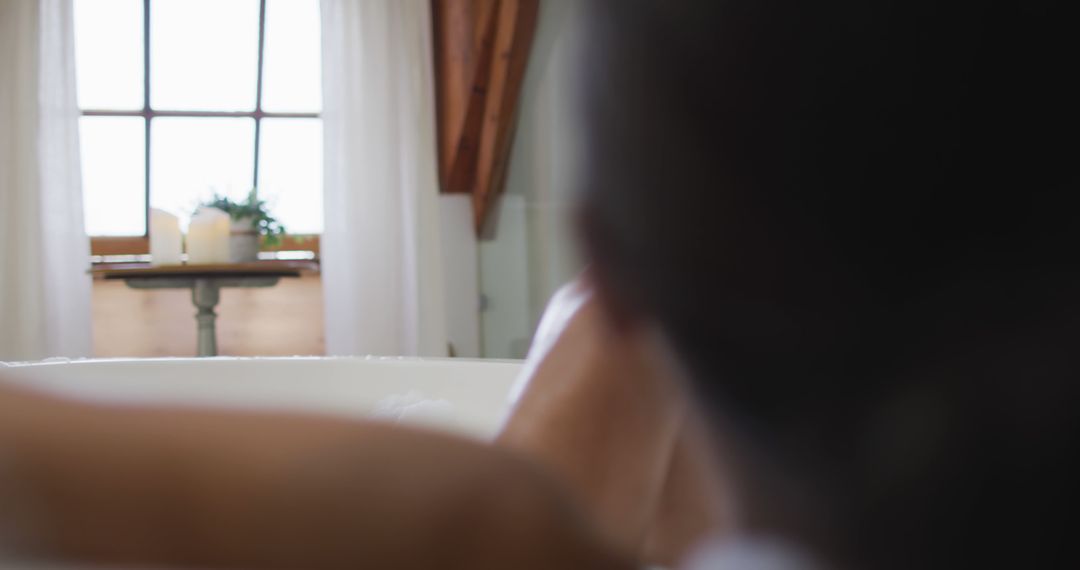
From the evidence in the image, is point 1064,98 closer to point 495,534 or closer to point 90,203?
point 495,534

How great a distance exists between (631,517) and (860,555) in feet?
0.71

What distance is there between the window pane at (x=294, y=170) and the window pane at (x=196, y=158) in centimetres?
7

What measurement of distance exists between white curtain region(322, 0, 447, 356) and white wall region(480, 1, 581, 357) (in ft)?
0.75

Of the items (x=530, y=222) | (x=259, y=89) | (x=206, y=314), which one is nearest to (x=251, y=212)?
(x=206, y=314)

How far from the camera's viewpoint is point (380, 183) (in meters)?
3.64

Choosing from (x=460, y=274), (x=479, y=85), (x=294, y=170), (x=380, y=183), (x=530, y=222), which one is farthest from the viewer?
(x=294, y=170)

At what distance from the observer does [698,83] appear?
21 cm

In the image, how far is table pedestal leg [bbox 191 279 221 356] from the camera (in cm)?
279

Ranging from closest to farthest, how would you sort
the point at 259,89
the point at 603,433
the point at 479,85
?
1. the point at 603,433
2. the point at 479,85
3. the point at 259,89

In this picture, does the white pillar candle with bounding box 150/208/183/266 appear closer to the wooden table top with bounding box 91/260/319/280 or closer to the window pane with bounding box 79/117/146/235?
the wooden table top with bounding box 91/260/319/280

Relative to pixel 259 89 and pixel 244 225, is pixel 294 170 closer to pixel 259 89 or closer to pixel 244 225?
pixel 259 89

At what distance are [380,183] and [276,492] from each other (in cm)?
350

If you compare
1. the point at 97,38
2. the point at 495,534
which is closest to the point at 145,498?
the point at 495,534

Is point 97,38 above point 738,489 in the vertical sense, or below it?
above
